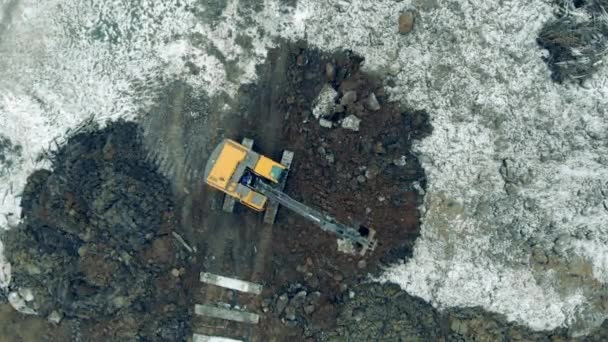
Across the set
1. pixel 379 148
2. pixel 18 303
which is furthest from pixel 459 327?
pixel 18 303

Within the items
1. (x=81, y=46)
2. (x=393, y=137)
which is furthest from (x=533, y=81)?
(x=81, y=46)

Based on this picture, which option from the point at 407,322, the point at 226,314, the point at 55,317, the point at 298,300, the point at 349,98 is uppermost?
the point at 349,98

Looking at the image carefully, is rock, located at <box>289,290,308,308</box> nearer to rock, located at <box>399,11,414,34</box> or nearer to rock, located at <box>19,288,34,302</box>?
rock, located at <box>19,288,34,302</box>

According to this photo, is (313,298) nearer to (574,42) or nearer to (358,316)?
(358,316)

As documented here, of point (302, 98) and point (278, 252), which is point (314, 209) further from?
point (302, 98)

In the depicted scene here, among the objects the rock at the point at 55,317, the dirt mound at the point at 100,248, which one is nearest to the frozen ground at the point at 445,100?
the dirt mound at the point at 100,248
